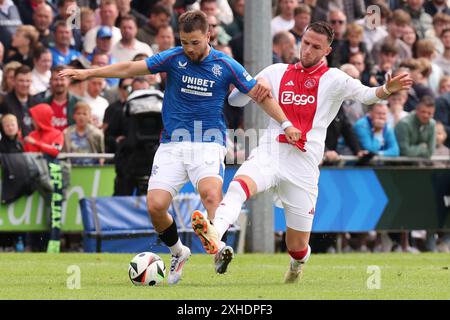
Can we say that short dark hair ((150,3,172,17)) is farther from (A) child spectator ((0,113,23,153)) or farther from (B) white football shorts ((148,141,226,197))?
(B) white football shorts ((148,141,226,197))

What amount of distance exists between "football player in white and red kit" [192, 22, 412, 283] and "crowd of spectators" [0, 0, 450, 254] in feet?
21.2

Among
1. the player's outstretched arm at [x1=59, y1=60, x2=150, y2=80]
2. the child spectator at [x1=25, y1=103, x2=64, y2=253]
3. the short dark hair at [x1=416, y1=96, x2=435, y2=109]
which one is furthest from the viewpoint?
the short dark hair at [x1=416, y1=96, x2=435, y2=109]

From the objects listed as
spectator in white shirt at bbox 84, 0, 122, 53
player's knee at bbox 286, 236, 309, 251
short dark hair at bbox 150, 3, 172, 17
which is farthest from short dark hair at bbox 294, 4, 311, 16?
player's knee at bbox 286, 236, 309, 251

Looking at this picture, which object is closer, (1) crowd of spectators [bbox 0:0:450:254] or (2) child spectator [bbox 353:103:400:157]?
(1) crowd of spectators [bbox 0:0:450:254]

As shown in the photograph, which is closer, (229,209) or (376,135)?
(229,209)

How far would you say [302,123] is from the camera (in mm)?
12164

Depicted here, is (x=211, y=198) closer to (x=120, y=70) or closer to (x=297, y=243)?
(x=297, y=243)

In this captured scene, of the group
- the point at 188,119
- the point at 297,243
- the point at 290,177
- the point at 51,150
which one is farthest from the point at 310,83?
the point at 51,150

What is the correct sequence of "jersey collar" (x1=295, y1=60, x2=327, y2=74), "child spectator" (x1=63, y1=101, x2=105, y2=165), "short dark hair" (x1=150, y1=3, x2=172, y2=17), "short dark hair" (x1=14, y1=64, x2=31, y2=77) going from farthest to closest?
1. "short dark hair" (x1=150, y1=3, x2=172, y2=17)
2. "child spectator" (x1=63, y1=101, x2=105, y2=165)
3. "short dark hair" (x1=14, y1=64, x2=31, y2=77)
4. "jersey collar" (x1=295, y1=60, x2=327, y2=74)

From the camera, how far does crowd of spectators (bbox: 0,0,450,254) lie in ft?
61.3

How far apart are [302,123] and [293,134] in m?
0.54

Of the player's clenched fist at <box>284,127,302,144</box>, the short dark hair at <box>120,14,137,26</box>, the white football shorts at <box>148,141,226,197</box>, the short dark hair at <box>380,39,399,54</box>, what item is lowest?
the white football shorts at <box>148,141,226,197</box>

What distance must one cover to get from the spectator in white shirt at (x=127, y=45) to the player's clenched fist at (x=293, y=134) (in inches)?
346

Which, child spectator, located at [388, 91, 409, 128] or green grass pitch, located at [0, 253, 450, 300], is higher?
child spectator, located at [388, 91, 409, 128]
